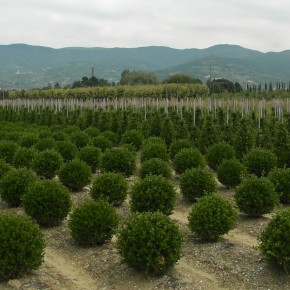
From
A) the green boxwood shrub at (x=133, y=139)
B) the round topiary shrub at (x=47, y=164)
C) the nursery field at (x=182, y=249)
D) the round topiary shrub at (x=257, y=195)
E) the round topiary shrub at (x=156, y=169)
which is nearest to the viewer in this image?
the nursery field at (x=182, y=249)

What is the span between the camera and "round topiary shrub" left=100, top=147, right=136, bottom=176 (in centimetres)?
1462

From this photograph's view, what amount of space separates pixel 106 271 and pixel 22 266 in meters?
1.48

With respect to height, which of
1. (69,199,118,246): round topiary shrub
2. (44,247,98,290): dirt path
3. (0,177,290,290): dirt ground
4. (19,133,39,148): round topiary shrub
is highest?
(19,133,39,148): round topiary shrub

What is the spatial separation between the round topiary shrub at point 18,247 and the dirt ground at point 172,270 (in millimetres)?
200

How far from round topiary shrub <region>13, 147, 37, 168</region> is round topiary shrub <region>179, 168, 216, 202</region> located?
561 centimetres

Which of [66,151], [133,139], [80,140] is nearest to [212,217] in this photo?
[66,151]

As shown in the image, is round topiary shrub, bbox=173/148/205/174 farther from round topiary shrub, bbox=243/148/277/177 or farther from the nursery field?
round topiary shrub, bbox=243/148/277/177

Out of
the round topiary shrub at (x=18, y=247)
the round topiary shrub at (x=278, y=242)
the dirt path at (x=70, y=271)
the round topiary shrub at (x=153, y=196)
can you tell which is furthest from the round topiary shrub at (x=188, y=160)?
the round topiary shrub at (x=18, y=247)

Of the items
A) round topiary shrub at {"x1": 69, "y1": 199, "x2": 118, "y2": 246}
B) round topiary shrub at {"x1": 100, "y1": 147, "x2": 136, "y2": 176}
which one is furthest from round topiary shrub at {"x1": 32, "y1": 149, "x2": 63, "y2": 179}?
round topiary shrub at {"x1": 69, "y1": 199, "x2": 118, "y2": 246}

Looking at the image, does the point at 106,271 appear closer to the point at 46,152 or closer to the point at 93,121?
the point at 46,152

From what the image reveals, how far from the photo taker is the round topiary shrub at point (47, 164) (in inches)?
573

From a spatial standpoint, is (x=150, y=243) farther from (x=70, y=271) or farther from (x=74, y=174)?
(x=74, y=174)

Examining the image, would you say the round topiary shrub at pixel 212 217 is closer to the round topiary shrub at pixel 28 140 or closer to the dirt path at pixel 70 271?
the dirt path at pixel 70 271

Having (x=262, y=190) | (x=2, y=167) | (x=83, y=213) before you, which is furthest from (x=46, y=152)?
(x=262, y=190)
